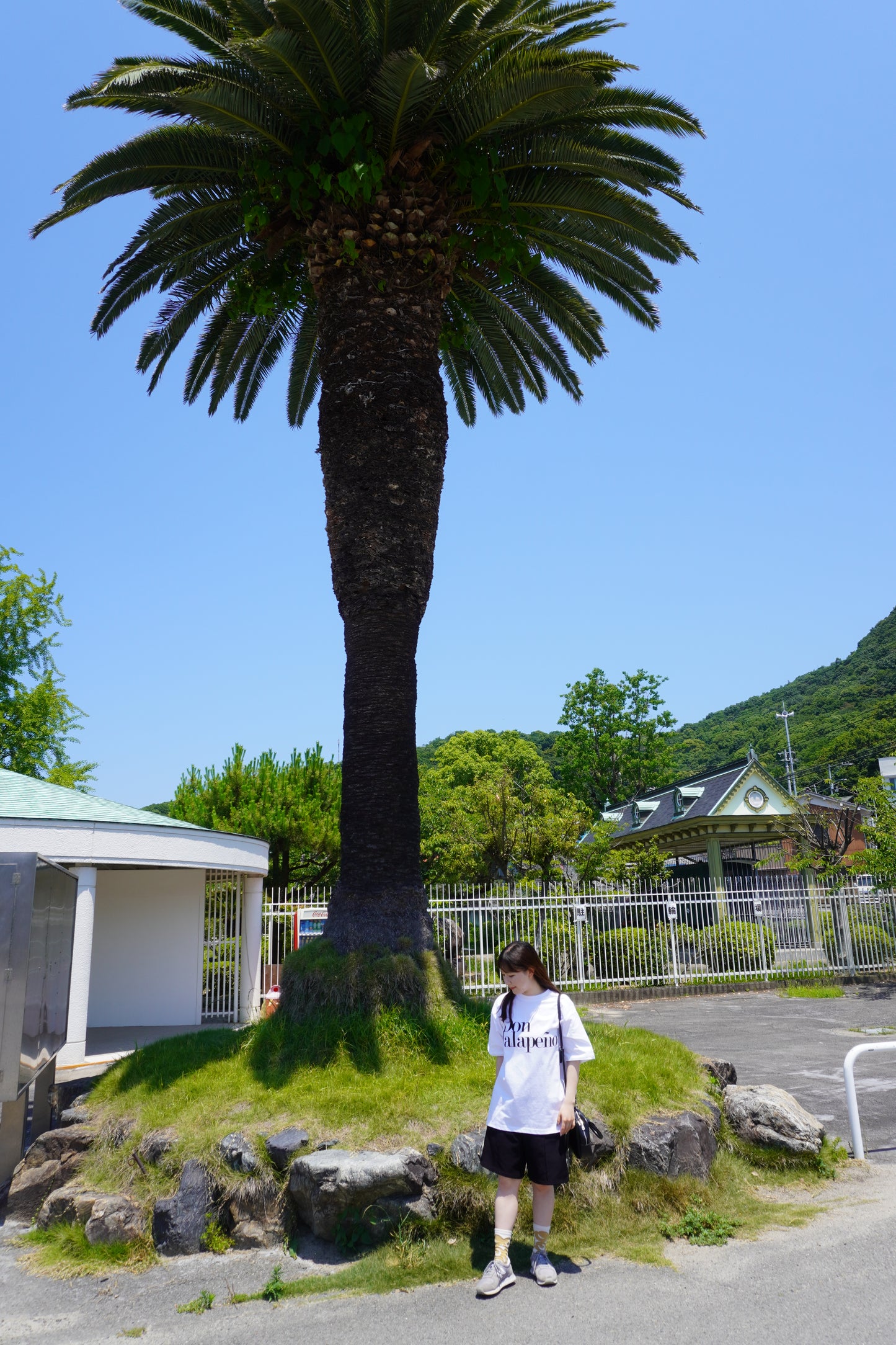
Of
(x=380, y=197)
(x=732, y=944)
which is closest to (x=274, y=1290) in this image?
(x=380, y=197)

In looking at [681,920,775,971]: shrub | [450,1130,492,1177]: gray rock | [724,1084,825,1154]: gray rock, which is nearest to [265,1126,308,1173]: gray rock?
[450,1130,492,1177]: gray rock

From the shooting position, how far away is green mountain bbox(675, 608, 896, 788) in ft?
182

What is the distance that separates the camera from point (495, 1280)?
15.0ft

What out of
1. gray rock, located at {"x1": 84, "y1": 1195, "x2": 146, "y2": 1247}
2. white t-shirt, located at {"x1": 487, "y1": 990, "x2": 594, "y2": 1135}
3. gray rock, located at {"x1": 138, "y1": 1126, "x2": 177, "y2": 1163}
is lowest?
gray rock, located at {"x1": 84, "y1": 1195, "x2": 146, "y2": 1247}

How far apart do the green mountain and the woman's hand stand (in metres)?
49.3

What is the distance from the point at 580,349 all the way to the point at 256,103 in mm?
5382

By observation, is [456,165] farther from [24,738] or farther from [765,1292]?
[24,738]

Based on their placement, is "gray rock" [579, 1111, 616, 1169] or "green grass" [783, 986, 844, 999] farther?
"green grass" [783, 986, 844, 999]

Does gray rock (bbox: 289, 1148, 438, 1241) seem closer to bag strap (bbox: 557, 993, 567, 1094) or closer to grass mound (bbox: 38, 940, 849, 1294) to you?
grass mound (bbox: 38, 940, 849, 1294)

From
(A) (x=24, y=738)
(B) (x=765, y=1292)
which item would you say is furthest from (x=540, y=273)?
(A) (x=24, y=738)

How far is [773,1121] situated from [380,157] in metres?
8.51

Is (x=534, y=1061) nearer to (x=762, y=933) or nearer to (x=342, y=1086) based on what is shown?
(x=342, y=1086)

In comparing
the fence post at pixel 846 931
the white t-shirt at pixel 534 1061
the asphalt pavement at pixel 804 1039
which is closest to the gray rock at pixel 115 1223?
the white t-shirt at pixel 534 1061

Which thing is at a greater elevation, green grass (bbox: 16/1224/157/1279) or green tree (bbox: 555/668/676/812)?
green tree (bbox: 555/668/676/812)
